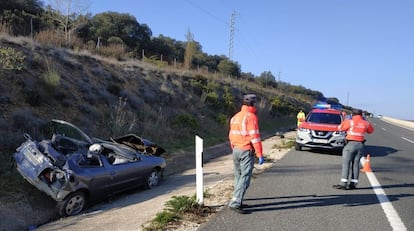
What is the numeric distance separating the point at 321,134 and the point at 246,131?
9.90 meters

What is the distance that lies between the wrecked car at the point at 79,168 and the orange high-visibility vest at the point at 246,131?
11.2 feet

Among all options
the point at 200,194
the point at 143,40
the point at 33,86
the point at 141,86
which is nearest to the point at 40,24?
the point at 141,86

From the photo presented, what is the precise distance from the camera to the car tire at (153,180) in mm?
10930

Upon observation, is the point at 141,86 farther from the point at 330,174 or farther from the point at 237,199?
the point at 237,199

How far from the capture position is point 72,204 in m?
8.43

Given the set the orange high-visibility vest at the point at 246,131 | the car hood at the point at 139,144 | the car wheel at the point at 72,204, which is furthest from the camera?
the car hood at the point at 139,144

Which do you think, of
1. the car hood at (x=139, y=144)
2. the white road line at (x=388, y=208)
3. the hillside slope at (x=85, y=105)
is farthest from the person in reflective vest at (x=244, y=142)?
the car hood at (x=139, y=144)

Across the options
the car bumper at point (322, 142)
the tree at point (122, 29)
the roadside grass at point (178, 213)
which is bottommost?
the roadside grass at point (178, 213)

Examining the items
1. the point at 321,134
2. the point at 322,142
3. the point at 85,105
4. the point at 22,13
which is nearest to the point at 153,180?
the point at 85,105

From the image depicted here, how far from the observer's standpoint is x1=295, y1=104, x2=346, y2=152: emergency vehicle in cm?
1575

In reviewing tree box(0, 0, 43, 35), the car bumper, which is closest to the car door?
the car bumper

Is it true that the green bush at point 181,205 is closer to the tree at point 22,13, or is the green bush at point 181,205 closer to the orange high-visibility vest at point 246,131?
the orange high-visibility vest at point 246,131

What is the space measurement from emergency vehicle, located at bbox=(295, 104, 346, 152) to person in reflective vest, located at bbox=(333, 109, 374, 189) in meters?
6.16

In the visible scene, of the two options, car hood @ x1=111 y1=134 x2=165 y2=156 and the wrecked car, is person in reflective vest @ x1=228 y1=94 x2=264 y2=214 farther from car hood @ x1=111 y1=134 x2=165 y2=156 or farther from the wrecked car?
car hood @ x1=111 y1=134 x2=165 y2=156
